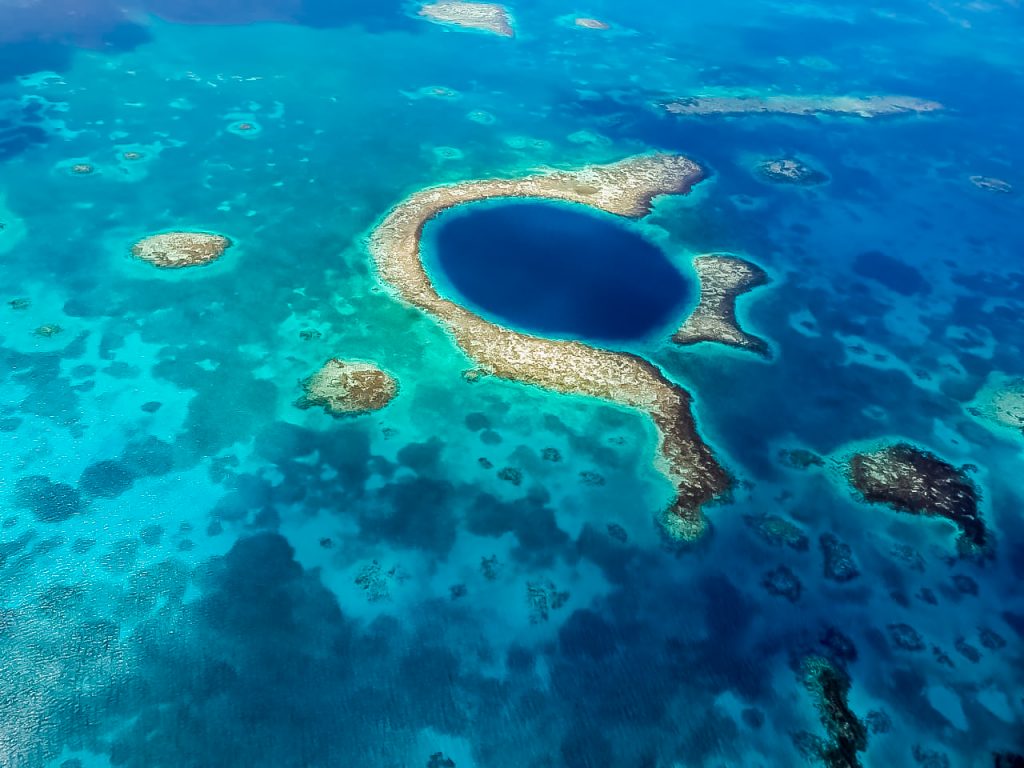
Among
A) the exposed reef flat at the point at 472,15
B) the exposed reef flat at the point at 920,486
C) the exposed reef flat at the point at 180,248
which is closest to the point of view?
the exposed reef flat at the point at 920,486

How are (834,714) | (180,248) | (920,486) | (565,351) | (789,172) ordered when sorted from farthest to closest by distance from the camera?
(789,172) → (180,248) → (565,351) → (920,486) → (834,714)

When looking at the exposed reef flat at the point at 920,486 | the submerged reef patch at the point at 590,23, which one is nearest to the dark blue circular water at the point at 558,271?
the exposed reef flat at the point at 920,486

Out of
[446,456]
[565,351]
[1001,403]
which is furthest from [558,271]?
[1001,403]

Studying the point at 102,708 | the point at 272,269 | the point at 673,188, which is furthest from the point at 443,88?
the point at 102,708

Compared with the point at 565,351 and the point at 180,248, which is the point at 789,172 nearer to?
the point at 565,351

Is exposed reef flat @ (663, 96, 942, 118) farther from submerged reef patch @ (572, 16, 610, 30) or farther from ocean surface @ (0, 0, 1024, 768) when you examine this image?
submerged reef patch @ (572, 16, 610, 30)

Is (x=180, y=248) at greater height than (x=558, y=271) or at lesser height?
lesser

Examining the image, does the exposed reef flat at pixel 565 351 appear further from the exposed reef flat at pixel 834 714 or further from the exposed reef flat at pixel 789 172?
the exposed reef flat at pixel 789 172
